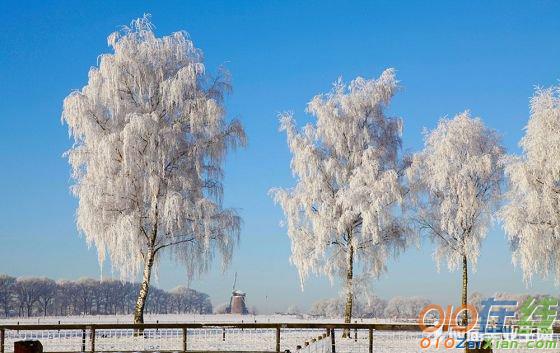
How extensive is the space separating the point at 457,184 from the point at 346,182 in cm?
544

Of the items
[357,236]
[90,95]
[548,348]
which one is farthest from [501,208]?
[90,95]

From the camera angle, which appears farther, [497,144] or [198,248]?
[497,144]

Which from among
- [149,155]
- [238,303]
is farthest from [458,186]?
[238,303]

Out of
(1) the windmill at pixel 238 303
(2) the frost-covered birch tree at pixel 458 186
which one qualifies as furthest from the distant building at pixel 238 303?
(2) the frost-covered birch tree at pixel 458 186

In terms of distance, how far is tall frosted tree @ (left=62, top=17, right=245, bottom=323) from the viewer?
27.5 m

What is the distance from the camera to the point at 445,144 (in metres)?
32.4

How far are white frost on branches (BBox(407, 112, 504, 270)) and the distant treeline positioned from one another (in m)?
97.6

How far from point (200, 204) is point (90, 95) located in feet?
21.1

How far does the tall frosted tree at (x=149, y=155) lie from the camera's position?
27.5 metres

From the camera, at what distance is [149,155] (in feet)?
92.4

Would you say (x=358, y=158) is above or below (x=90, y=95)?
below

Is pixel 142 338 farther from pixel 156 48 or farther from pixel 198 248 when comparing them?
pixel 156 48

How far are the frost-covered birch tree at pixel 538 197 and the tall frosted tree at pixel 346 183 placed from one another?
5016 millimetres

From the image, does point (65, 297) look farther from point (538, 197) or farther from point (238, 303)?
point (538, 197)
